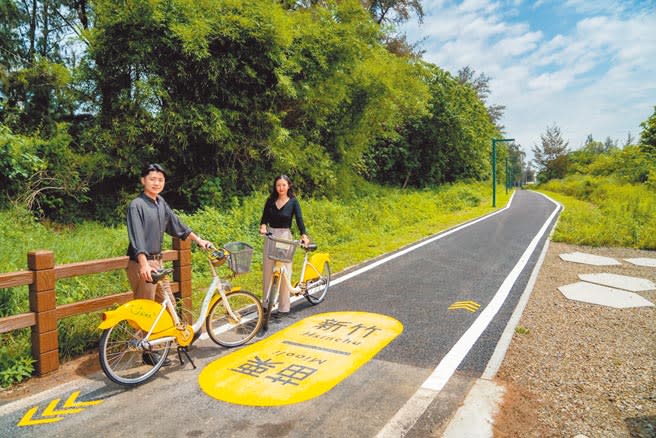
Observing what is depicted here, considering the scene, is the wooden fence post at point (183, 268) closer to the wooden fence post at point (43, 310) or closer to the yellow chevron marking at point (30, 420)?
the wooden fence post at point (43, 310)

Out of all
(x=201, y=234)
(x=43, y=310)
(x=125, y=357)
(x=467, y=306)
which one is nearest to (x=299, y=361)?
(x=125, y=357)

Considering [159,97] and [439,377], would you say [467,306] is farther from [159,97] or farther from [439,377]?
[159,97]

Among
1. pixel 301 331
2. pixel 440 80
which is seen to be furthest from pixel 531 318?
pixel 440 80

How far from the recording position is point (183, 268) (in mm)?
5453

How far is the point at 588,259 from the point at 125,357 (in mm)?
10298

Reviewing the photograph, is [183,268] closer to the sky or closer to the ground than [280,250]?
closer to the ground

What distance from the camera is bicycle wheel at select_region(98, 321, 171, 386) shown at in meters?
3.95

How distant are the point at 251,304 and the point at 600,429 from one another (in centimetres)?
380

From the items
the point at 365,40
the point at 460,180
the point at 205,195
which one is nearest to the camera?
the point at 205,195

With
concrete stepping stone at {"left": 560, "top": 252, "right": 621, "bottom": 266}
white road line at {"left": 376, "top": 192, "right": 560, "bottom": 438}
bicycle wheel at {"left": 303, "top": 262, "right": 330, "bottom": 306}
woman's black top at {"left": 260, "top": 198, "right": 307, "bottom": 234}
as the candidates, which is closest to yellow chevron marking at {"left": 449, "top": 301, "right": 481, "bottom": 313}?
white road line at {"left": 376, "top": 192, "right": 560, "bottom": 438}

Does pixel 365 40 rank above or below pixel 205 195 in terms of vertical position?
above

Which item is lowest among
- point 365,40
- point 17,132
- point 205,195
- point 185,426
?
point 185,426

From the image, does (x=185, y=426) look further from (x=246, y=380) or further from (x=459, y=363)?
(x=459, y=363)

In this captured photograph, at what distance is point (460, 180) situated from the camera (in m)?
35.6
